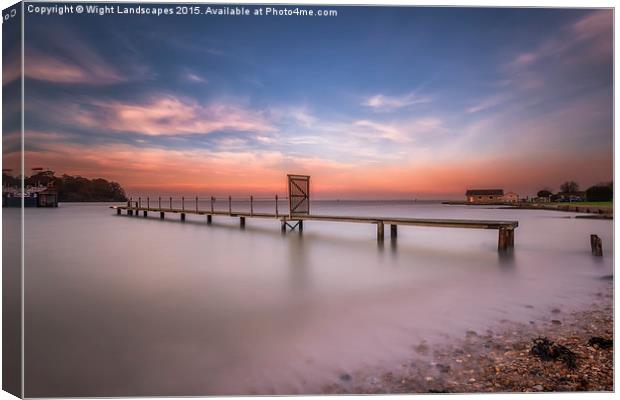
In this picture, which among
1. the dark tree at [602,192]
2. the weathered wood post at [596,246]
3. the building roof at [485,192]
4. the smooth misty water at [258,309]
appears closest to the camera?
the smooth misty water at [258,309]

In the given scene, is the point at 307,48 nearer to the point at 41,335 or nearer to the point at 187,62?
the point at 187,62

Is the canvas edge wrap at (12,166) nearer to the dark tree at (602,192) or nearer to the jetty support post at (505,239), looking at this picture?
the dark tree at (602,192)

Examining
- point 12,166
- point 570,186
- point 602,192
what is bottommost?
point 602,192

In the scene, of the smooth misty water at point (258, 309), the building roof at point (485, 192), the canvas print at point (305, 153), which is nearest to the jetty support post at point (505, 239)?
the smooth misty water at point (258, 309)

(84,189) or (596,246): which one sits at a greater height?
(84,189)

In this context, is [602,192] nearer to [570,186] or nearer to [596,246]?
[570,186]

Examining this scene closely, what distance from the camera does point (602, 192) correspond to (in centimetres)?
362

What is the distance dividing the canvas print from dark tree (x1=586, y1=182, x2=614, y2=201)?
0.11 feet

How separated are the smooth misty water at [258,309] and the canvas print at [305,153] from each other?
0.09 ft

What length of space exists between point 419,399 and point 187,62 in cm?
361

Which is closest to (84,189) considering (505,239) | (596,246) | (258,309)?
(258,309)

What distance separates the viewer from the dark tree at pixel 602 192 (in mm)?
3324

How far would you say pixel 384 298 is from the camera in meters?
4.58

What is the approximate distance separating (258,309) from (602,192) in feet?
12.5
